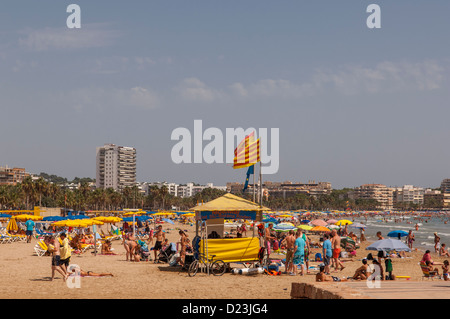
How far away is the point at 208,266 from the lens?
1542cm

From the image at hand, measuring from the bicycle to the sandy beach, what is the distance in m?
0.24

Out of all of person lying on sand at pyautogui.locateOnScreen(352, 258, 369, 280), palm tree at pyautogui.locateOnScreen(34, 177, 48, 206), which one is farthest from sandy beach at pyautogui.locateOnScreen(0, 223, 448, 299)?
palm tree at pyautogui.locateOnScreen(34, 177, 48, 206)

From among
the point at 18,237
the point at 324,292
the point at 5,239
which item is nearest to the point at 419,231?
the point at 18,237

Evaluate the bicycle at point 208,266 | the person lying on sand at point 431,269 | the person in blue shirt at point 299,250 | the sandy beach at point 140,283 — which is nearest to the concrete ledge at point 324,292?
the sandy beach at point 140,283

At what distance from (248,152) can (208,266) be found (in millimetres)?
4023

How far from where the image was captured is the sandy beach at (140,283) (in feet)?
38.3

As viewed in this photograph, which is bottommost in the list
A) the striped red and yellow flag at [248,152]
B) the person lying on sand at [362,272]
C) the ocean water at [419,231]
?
the ocean water at [419,231]

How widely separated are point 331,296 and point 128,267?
41.2 ft

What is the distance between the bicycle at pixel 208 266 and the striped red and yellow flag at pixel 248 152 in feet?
11.0

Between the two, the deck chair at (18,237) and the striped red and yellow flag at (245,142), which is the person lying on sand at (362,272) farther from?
the deck chair at (18,237)

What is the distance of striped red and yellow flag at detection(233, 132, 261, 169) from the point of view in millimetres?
16734

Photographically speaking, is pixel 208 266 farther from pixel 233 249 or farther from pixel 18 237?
pixel 18 237

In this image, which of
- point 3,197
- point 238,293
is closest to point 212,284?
point 238,293
